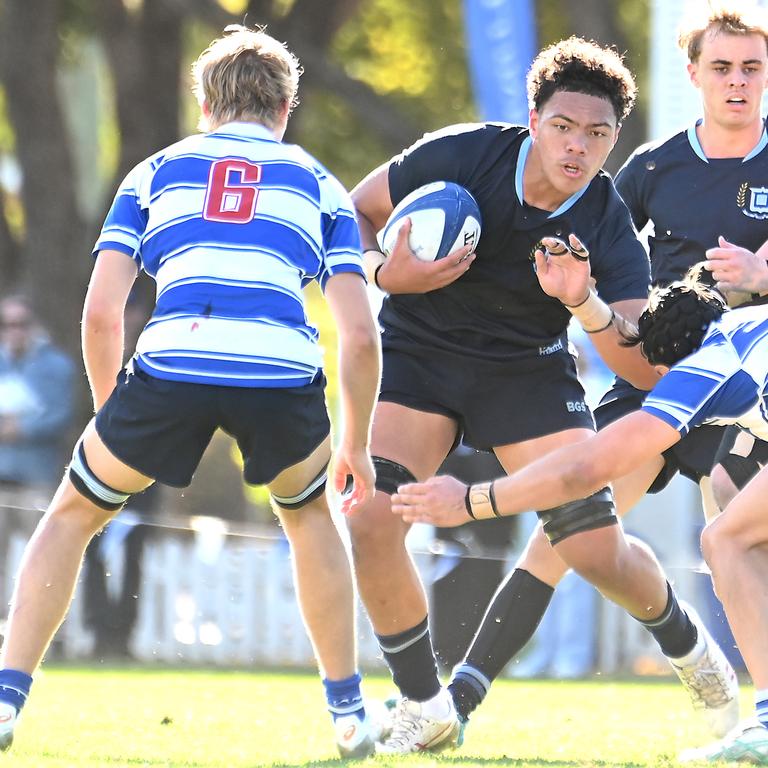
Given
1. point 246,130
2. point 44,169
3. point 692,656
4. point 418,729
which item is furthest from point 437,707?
point 44,169

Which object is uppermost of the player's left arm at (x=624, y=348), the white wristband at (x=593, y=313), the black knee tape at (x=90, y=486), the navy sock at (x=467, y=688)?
the white wristband at (x=593, y=313)

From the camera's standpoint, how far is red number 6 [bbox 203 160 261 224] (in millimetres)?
4824

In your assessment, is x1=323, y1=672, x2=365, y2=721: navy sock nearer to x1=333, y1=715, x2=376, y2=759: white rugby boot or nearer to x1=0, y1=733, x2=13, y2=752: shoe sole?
x1=333, y1=715, x2=376, y2=759: white rugby boot

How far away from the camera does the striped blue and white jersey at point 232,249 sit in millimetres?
4789

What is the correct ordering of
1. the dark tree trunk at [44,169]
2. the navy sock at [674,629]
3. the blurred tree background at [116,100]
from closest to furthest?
the navy sock at [674,629]
the blurred tree background at [116,100]
the dark tree trunk at [44,169]

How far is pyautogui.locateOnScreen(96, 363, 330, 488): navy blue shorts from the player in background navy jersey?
4.70ft

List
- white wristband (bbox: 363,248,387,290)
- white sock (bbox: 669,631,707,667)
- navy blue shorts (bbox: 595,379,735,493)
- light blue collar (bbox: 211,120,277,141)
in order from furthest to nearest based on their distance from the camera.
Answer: navy blue shorts (bbox: 595,379,735,493)
white sock (bbox: 669,631,707,667)
white wristband (bbox: 363,248,387,290)
light blue collar (bbox: 211,120,277,141)

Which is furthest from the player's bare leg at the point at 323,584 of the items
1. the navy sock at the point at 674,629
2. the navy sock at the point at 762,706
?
the navy sock at the point at 674,629

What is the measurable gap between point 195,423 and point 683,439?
215cm

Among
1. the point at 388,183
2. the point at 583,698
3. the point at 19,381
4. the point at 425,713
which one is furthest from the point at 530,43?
the point at 425,713

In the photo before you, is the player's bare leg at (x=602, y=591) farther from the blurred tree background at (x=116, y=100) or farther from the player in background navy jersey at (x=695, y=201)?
the blurred tree background at (x=116, y=100)

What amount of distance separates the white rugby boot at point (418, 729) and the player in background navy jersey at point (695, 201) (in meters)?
0.33

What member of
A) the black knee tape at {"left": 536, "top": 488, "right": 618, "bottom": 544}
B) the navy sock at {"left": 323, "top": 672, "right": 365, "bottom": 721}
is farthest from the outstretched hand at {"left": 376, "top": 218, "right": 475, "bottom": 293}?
the navy sock at {"left": 323, "top": 672, "right": 365, "bottom": 721}

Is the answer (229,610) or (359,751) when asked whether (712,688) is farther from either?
(229,610)
